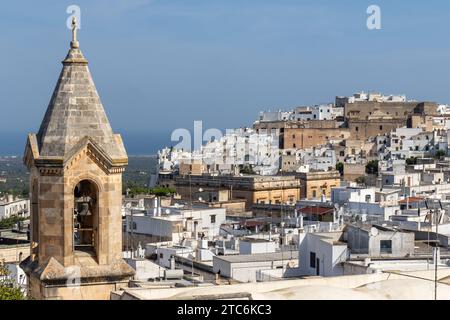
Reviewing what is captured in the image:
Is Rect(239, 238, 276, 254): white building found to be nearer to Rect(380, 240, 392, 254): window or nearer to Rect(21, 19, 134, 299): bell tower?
Rect(380, 240, 392, 254): window

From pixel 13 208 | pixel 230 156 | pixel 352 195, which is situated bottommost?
pixel 13 208

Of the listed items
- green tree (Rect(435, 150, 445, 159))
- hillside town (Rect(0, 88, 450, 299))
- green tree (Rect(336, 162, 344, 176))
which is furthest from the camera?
green tree (Rect(435, 150, 445, 159))

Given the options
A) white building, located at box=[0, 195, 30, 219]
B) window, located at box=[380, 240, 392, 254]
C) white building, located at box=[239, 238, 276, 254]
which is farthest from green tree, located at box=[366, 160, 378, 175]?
window, located at box=[380, 240, 392, 254]

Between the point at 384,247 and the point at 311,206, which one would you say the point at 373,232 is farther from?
the point at 311,206

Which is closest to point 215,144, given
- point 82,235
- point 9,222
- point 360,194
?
point 9,222

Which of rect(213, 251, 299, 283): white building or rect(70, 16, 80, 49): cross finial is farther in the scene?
rect(213, 251, 299, 283): white building

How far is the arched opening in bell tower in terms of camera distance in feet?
35.9

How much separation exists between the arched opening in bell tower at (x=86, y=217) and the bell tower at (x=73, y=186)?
4cm

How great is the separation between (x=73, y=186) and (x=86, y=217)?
1.91 feet

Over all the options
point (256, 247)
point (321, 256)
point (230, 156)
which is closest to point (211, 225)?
point (256, 247)

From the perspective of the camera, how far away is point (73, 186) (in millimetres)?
10695

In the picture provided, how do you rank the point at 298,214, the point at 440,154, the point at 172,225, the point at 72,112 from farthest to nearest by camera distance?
the point at 440,154, the point at 298,214, the point at 172,225, the point at 72,112

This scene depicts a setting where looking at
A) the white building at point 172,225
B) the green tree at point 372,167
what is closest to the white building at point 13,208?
the green tree at point 372,167

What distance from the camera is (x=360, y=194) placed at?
126 feet
